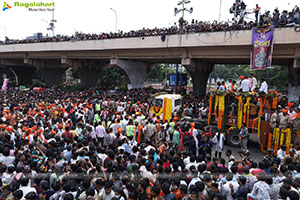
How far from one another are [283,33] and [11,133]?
16.9 metres

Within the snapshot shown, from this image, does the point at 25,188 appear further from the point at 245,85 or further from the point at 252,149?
the point at 245,85

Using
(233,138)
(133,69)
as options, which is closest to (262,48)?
(233,138)

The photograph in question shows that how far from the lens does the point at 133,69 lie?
91.4ft

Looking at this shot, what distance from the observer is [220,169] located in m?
5.22

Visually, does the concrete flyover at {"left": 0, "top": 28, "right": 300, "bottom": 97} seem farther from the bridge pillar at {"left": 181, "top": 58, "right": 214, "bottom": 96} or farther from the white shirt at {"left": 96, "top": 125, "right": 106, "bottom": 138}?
the white shirt at {"left": 96, "top": 125, "right": 106, "bottom": 138}

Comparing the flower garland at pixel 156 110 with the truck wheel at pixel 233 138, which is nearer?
the truck wheel at pixel 233 138

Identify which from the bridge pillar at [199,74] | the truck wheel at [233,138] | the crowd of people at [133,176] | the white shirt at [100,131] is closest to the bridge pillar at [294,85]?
the bridge pillar at [199,74]

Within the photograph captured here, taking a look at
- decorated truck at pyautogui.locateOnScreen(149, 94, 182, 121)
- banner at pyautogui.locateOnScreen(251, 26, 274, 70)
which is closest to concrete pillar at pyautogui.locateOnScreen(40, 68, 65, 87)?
decorated truck at pyautogui.locateOnScreen(149, 94, 182, 121)

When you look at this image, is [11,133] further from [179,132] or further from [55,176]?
[179,132]

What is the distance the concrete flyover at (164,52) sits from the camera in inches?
670

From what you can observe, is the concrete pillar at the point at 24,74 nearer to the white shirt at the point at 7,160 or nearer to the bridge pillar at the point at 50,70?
the bridge pillar at the point at 50,70

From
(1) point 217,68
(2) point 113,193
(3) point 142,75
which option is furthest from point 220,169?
(1) point 217,68

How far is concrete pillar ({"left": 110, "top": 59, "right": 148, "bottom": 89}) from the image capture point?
25.8m

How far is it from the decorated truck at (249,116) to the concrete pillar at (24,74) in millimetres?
43224
